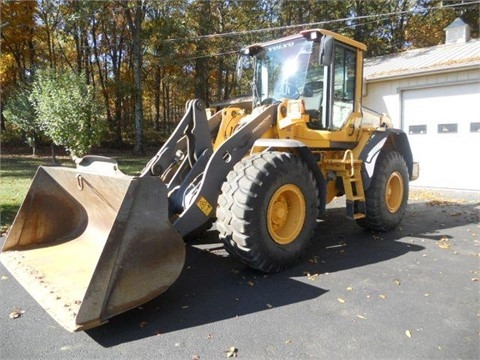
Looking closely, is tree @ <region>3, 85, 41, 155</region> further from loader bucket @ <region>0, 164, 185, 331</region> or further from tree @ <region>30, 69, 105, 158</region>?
loader bucket @ <region>0, 164, 185, 331</region>

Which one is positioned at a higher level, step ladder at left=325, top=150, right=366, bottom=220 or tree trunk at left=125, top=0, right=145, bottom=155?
tree trunk at left=125, top=0, right=145, bottom=155

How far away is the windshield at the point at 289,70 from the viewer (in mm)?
5059

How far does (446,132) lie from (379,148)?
18.3 ft

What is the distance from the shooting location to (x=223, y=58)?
965 inches

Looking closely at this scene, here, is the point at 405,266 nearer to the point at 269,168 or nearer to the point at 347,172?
the point at 347,172

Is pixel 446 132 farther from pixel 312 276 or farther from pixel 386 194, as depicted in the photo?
pixel 312 276

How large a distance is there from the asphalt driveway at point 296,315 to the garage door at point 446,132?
5807 millimetres

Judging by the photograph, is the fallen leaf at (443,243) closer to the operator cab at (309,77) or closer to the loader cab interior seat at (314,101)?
the operator cab at (309,77)

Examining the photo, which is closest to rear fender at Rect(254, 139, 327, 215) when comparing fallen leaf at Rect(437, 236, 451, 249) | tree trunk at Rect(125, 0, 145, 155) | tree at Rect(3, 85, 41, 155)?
fallen leaf at Rect(437, 236, 451, 249)

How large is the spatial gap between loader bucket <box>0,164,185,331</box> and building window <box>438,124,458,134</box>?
29.9ft

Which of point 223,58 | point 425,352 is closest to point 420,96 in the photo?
point 425,352

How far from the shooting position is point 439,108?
10164 mm

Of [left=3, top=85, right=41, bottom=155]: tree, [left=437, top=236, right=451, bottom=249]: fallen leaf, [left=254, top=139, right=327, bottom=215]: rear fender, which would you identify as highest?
[left=3, top=85, right=41, bottom=155]: tree

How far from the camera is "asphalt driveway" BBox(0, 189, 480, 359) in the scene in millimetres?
2770
